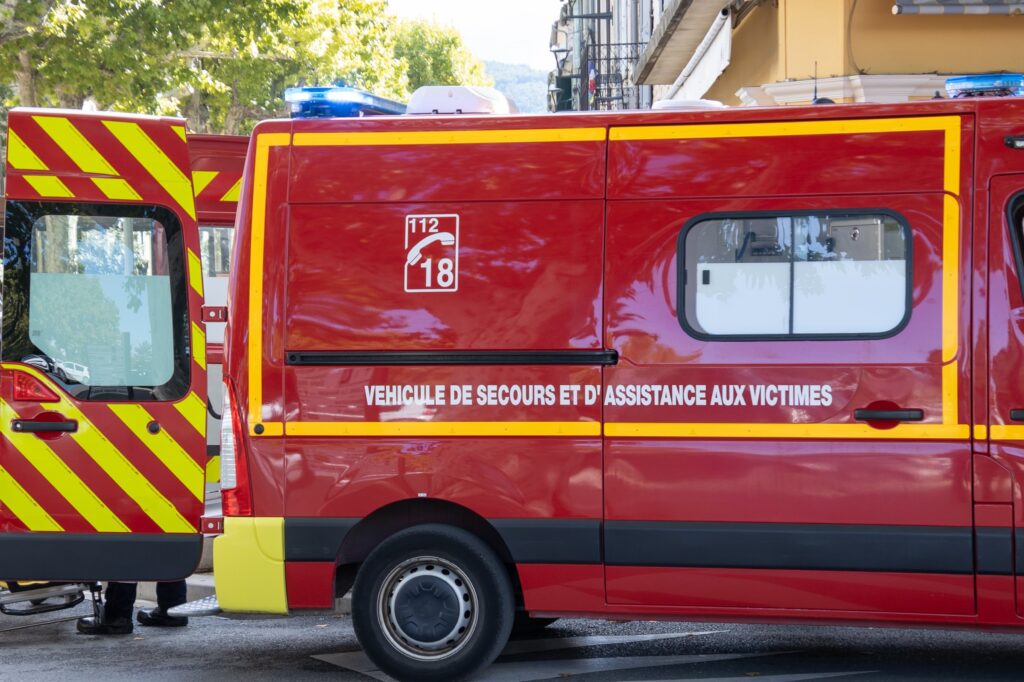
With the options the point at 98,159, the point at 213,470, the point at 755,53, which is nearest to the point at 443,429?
the point at 98,159

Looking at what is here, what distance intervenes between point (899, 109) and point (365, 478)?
9.34ft

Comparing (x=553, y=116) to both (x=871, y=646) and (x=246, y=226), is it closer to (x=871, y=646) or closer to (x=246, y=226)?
(x=246, y=226)

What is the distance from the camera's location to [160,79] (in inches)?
822

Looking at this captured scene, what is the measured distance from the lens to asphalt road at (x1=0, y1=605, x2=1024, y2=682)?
6.70 m

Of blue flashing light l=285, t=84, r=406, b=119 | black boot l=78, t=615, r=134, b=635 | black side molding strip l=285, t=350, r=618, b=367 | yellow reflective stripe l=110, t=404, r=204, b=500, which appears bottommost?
black boot l=78, t=615, r=134, b=635

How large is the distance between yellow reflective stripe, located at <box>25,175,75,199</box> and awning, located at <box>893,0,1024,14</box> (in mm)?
7706

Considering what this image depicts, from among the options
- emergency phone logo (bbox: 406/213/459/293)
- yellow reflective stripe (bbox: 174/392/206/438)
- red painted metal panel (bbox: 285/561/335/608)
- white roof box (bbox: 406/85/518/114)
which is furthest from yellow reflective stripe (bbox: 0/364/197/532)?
white roof box (bbox: 406/85/518/114)

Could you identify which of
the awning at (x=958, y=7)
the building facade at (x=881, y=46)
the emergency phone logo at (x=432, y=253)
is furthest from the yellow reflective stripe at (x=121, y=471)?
the awning at (x=958, y=7)

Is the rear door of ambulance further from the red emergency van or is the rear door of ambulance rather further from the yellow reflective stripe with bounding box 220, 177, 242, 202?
the yellow reflective stripe with bounding box 220, 177, 242, 202

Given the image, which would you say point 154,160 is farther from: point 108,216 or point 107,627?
point 107,627

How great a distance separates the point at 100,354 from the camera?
6.99 meters

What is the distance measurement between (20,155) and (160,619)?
2.82 meters

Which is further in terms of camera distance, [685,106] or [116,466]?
[116,466]

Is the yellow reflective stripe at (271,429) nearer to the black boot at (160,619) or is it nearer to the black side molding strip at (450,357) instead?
the black side molding strip at (450,357)
